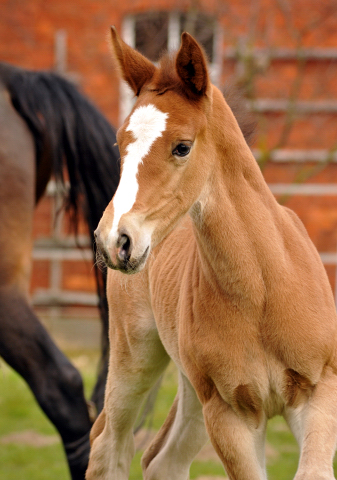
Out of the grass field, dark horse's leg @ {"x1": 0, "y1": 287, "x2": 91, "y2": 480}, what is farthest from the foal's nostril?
the grass field

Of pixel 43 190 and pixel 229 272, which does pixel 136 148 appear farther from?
pixel 43 190

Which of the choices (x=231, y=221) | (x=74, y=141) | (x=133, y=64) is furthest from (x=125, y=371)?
(x=74, y=141)

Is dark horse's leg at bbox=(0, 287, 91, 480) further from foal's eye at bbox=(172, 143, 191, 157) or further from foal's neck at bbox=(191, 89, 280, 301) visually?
foal's eye at bbox=(172, 143, 191, 157)

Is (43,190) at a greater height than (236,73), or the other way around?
(236,73)

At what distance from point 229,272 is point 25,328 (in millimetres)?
1497

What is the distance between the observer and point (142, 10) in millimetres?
9461

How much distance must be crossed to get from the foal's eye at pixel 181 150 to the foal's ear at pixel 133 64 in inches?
14.3

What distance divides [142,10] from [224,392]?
26.0 ft

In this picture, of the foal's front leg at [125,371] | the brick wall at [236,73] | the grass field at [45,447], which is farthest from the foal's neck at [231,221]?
the brick wall at [236,73]

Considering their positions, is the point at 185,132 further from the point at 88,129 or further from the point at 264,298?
the point at 88,129

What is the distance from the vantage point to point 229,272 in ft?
8.25

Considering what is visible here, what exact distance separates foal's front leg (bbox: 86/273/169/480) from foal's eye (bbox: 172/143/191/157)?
1.03m

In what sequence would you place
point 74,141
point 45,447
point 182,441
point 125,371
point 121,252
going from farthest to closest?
1. point 45,447
2. point 74,141
3. point 182,441
4. point 125,371
5. point 121,252

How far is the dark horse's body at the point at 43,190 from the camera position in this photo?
11.9ft
